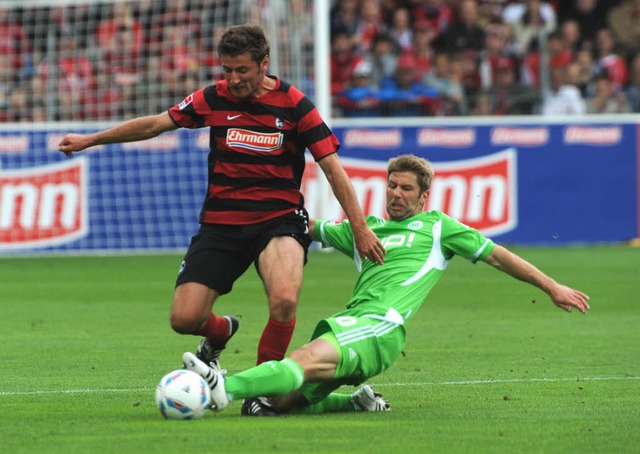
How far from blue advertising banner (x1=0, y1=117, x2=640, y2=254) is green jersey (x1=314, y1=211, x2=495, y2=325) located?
1147cm

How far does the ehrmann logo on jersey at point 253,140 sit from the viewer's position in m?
7.59

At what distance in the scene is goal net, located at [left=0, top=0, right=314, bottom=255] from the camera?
19000 millimetres

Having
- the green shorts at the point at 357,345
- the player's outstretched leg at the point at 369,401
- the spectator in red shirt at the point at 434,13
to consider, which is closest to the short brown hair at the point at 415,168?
the green shorts at the point at 357,345

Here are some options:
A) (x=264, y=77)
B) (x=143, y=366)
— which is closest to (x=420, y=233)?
(x=264, y=77)

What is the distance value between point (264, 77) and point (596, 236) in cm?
1349

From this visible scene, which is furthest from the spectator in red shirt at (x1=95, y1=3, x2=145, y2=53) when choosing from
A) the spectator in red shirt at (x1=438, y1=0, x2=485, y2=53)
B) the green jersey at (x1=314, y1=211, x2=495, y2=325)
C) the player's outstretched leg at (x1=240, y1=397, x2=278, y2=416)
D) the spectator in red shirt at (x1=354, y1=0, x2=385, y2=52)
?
the player's outstretched leg at (x1=240, y1=397, x2=278, y2=416)

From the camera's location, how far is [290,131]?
25.0ft

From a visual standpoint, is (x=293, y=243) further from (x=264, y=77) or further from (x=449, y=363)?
(x=449, y=363)

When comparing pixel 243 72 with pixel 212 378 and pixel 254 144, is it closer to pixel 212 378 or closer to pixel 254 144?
pixel 254 144

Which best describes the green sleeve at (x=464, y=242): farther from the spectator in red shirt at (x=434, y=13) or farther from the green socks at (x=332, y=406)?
the spectator in red shirt at (x=434, y=13)

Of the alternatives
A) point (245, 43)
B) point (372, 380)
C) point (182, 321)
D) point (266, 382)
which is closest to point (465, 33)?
point (372, 380)

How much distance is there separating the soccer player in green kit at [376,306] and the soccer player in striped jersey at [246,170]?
33 cm

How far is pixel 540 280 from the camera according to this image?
7.04 metres

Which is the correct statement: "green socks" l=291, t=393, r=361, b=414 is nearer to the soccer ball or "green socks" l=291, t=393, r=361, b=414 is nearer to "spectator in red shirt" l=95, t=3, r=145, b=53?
the soccer ball
